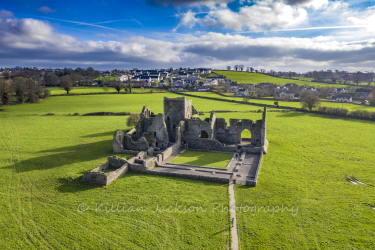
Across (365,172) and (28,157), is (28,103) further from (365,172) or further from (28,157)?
(365,172)

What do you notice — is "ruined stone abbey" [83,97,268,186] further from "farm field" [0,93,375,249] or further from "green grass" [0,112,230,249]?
"green grass" [0,112,230,249]

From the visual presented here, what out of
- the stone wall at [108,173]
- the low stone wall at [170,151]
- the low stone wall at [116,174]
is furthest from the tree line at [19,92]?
the low stone wall at [116,174]

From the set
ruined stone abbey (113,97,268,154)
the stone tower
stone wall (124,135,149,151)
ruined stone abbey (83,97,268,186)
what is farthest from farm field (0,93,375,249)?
the stone tower

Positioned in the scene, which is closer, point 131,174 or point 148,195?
point 148,195

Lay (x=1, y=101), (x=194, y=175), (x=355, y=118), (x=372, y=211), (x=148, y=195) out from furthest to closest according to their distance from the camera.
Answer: (x=1, y=101), (x=355, y=118), (x=194, y=175), (x=148, y=195), (x=372, y=211)

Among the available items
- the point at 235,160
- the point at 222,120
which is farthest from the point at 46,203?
the point at 222,120

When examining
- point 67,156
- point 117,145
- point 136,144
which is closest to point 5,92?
point 67,156
